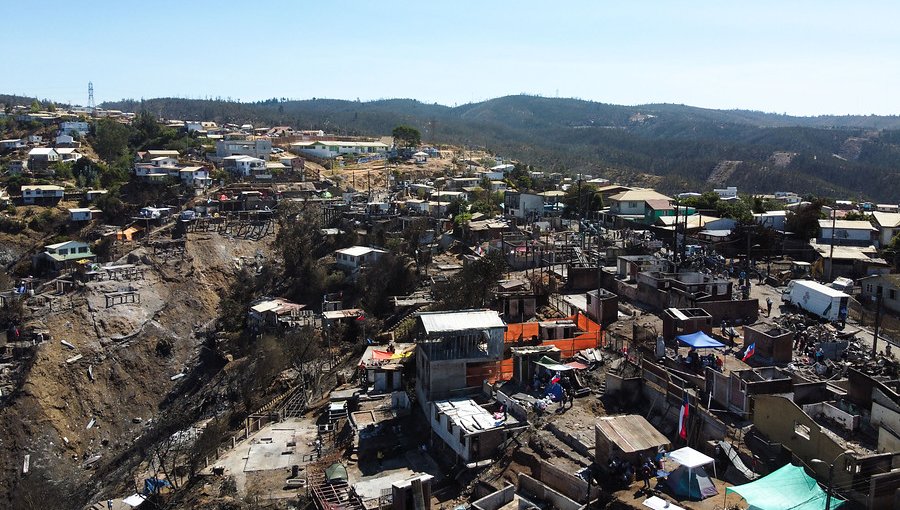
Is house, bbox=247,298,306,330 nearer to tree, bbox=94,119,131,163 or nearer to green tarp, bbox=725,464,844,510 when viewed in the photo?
green tarp, bbox=725,464,844,510

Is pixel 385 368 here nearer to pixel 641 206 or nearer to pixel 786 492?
pixel 786 492

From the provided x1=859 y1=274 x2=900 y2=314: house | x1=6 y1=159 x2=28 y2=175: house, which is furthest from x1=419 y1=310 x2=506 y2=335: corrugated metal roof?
x1=6 y1=159 x2=28 y2=175: house

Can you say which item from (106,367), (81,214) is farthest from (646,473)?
(81,214)

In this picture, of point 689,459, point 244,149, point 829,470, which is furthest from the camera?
point 244,149

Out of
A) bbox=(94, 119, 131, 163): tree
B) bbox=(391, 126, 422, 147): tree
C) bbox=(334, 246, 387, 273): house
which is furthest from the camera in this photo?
bbox=(391, 126, 422, 147): tree

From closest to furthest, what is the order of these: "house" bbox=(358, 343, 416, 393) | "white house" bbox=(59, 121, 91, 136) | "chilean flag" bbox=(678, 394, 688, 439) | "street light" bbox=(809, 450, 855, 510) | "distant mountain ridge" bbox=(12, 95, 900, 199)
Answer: "street light" bbox=(809, 450, 855, 510) < "chilean flag" bbox=(678, 394, 688, 439) < "house" bbox=(358, 343, 416, 393) < "white house" bbox=(59, 121, 91, 136) < "distant mountain ridge" bbox=(12, 95, 900, 199)

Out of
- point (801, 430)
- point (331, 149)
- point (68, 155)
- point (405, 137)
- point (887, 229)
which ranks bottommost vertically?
point (801, 430)
